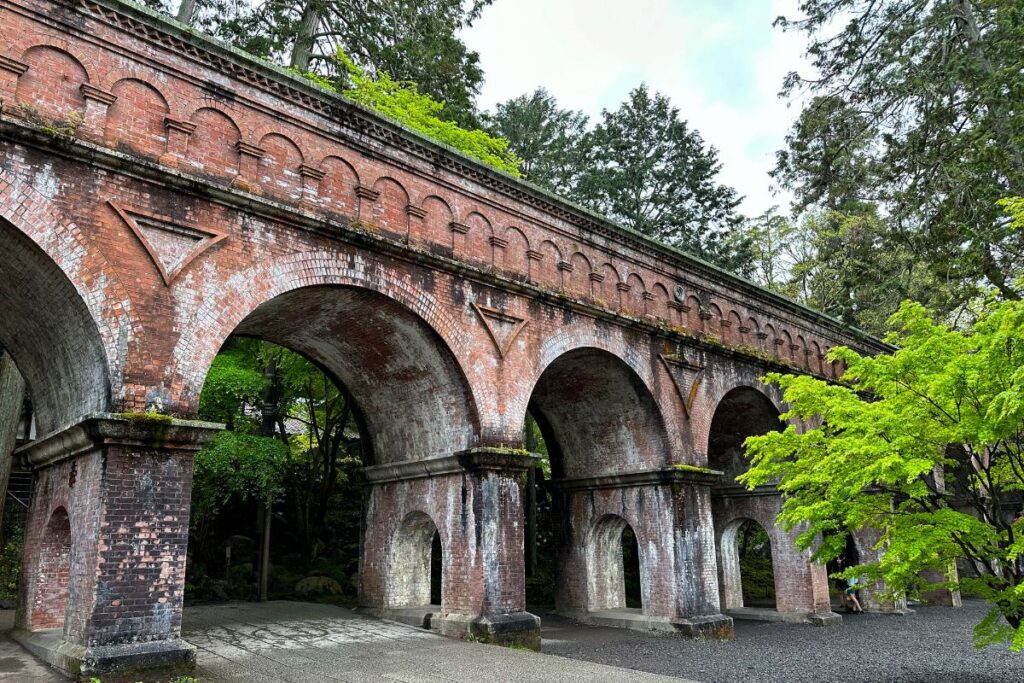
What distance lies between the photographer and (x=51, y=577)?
8.85 m

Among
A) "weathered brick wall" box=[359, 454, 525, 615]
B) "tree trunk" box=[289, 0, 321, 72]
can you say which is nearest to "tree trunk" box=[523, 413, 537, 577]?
"weathered brick wall" box=[359, 454, 525, 615]

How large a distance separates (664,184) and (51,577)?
2399 cm

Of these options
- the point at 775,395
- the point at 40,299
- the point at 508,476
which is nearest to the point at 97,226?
the point at 40,299

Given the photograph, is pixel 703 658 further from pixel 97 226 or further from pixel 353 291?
pixel 97 226

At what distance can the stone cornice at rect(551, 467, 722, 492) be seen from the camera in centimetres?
1412

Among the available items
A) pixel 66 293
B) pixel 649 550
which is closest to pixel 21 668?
pixel 66 293

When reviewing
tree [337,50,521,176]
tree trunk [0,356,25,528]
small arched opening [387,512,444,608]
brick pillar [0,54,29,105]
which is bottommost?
small arched opening [387,512,444,608]

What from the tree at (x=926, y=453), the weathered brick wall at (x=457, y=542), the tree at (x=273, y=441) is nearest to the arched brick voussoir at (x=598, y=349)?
the weathered brick wall at (x=457, y=542)

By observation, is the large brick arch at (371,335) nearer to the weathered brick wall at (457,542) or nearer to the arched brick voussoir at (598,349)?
the weathered brick wall at (457,542)

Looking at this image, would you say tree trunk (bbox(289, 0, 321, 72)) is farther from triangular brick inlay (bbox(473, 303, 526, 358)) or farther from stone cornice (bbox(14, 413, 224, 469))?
stone cornice (bbox(14, 413, 224, 469))

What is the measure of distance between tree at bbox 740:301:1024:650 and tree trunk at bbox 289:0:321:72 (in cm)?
1383

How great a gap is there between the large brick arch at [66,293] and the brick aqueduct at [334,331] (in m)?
0.04

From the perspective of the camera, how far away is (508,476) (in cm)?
1111

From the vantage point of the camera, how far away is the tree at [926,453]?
708 cm
